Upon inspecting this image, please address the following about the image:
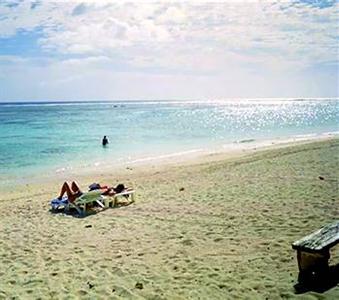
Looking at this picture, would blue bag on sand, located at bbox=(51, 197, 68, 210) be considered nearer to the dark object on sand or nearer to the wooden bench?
the dark object on sand

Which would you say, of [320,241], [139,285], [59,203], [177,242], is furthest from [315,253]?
[59,203]

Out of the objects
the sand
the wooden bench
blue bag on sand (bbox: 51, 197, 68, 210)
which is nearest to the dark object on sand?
the sand

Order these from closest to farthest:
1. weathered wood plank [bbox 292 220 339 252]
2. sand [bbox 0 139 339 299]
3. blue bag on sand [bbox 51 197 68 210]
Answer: weathered wood plank [bbox 292 220 339 252]
sand [bbox 0 139 339 299]
blue bag on sand [bbox 51 197 68 210]

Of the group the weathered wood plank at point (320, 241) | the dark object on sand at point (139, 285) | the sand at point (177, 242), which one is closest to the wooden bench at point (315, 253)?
the weathered wood plank at point (320, 241)

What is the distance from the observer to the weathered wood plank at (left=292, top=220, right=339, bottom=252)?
5910mm

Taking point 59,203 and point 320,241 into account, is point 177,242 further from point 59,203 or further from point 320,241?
point 59,203

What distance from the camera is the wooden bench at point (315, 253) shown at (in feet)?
19.4

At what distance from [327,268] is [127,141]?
37.4 meters

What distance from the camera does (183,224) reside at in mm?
9883

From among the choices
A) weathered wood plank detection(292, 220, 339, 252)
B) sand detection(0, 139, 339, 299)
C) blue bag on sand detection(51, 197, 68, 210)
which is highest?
weathered wood plank detection(292, 220, 339, 252)

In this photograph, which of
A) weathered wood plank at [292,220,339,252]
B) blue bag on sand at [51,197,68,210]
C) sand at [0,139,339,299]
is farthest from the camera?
blue bag on sand at [51,197,68,210]

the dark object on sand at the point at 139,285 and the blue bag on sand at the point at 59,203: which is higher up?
the blue bag on sand at the point at 59,203

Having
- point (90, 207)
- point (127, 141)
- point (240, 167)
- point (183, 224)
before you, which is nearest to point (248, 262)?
point (183, 224)

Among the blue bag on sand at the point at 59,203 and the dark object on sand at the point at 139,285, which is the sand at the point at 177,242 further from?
the blue bag on sand at the point at 59,203
